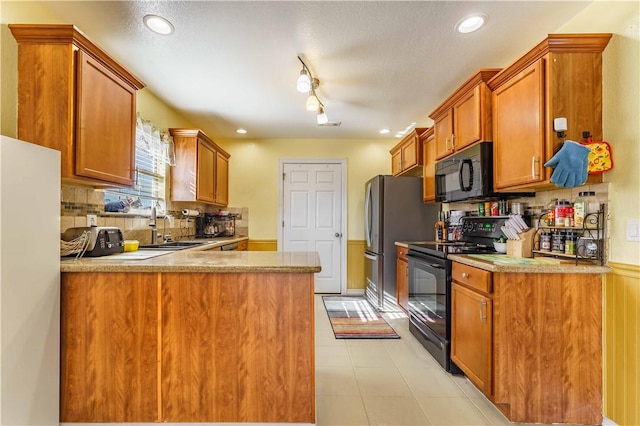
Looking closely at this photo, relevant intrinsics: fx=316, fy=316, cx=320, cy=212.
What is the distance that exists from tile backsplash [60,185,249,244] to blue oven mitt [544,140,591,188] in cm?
301

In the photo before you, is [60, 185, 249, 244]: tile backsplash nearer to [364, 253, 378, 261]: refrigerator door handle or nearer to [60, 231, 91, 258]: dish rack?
[60, 231, 91, 258]: dish rack

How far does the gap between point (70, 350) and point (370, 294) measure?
3392mm

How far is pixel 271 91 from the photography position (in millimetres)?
3100

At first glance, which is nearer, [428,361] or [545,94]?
[545,94]

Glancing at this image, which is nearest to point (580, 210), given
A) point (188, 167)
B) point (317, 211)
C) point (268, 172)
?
point (317, 211)

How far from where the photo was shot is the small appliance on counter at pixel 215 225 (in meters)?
4.43

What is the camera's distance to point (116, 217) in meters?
2.67

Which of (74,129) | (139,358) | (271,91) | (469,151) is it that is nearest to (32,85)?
(74,129)

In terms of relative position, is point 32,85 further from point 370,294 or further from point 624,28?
point 370,294

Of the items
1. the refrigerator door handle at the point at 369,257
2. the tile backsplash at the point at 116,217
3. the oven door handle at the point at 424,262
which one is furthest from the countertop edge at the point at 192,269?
the refrigerator door handle at the point at 369,257

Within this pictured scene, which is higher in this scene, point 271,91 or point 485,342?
point 271,91

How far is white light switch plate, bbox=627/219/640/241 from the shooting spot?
1.60m

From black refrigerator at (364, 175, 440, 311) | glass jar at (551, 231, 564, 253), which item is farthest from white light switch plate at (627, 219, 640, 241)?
black refrigerator at (364, 175, 440, 311)

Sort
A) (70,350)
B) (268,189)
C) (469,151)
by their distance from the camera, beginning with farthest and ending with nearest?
(268,189) → (469,151) → (70,350)
